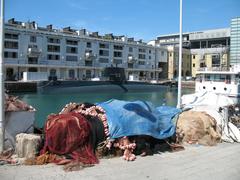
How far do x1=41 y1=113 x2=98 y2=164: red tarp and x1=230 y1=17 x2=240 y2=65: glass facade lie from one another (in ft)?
298

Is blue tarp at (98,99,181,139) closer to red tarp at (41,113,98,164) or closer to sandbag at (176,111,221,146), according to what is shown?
sandbag at (176,111,221,146)

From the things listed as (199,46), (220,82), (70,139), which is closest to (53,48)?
(220,82)

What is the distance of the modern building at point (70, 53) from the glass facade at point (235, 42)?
23.5 metres

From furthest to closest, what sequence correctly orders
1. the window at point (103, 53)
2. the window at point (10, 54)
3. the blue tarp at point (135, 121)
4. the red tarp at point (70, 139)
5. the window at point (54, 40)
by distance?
1. the window at point (103, 53)
2. the window at point (54, 40)
3. the window at point (10, 54)
4. the blue tarp at point (135, 121)
5. the red tarp at point (70, 139)

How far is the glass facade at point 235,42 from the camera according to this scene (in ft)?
310

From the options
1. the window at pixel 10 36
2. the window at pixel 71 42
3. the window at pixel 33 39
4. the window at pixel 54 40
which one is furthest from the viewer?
the window at pixel 71 42

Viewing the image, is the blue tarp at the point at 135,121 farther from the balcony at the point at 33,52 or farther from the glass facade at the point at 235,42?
the glass facade at the point at 235,42

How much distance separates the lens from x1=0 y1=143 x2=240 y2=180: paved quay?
7.40 meters

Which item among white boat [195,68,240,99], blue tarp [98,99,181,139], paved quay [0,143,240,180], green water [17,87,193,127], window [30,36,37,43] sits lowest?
green water [17,87,193,127]

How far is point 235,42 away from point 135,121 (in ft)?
319

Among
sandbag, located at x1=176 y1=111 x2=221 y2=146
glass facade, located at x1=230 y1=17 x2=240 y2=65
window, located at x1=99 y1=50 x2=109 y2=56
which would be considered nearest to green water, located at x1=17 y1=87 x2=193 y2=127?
sandbag, located at x1=176 y1=111 x2=221 y2=146

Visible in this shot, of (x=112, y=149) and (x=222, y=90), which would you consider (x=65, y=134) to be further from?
(x=222, y=90)

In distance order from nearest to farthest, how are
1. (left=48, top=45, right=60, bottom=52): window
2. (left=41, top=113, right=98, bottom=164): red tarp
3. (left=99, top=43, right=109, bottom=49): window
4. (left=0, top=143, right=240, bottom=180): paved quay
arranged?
(left=0, top=143, right=240, bottom=180): paved quay, (left=41, top=113, right=98, bottom=164): red tarp, (left=48, top=45, right=60, bottom=52): window, (left=99, top=43, right=109, bottom=49): window

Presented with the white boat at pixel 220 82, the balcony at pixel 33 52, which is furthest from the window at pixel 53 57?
the white boat at pixel 220 82
